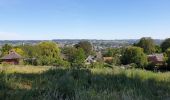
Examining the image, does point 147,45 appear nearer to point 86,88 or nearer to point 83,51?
point 83,51

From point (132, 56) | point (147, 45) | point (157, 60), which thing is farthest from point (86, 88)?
point (147, 45)

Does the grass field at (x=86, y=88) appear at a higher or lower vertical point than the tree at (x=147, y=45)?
higher

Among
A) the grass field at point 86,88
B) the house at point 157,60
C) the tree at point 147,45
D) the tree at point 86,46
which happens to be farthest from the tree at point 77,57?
the tree at point 86,46

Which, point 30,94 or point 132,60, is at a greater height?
point 30,94

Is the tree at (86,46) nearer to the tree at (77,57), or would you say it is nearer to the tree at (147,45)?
the tree at (147,45)

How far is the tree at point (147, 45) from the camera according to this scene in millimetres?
81438

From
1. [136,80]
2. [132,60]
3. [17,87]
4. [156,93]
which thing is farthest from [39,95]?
[132,60]

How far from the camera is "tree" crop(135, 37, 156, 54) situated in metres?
81.4

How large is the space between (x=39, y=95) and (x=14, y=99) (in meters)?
0.42

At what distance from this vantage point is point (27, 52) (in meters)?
77.2

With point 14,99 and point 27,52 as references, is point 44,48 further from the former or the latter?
point 14,99

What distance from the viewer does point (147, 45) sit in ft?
273

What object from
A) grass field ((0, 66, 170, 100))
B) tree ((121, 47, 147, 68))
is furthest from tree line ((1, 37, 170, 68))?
grass field ((0, 66, 170, 100))

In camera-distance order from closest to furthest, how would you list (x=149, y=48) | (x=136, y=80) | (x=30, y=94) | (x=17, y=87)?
(x=30, y=94) < (x=17, y=87) < (x=136, y=80) < (x=149, y=48)
